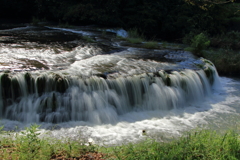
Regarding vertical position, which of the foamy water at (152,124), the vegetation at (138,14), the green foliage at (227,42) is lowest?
the foamy water at (152,124)

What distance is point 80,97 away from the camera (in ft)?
23.5

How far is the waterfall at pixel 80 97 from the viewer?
675 cm

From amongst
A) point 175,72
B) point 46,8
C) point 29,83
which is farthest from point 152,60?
point 46,8

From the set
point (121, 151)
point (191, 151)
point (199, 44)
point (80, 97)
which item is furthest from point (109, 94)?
point (199, 44)

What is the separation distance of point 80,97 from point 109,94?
91 cm

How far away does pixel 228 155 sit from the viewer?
4.34 m

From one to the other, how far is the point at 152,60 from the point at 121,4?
11464 millimetres

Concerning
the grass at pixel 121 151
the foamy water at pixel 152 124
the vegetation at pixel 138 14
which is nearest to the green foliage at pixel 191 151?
the grass at pixel 121 151

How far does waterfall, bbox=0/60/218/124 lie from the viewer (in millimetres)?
6750

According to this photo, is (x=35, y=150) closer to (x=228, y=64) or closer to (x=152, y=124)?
(x=152, y=124)

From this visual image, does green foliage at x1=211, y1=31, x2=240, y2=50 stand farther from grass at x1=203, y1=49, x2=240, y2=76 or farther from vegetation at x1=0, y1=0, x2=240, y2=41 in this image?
grass at x1=203, y1=49, x2=240, y2=76

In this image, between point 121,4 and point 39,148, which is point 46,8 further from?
point 39,148

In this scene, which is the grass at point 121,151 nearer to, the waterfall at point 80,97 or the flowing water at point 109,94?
the flowing water at point 109,94

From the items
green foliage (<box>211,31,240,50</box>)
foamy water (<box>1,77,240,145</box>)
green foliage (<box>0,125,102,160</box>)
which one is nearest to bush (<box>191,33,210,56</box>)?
green foliage (<box>211,31,240,50</box>)
